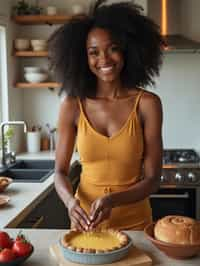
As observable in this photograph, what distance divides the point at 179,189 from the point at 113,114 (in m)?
1.74

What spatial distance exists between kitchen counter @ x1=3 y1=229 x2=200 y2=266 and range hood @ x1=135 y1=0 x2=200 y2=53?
87.8 inches

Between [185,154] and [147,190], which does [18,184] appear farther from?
[185,154]

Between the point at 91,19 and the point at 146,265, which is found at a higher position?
the point at 91,19

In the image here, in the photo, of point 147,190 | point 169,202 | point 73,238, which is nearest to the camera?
point 73,238

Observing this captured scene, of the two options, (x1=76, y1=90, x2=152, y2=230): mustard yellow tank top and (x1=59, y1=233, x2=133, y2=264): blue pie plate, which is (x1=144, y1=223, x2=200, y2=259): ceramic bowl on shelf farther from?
(x1=76, y1=90, x2=152, y2=230): mustard yellow tank top

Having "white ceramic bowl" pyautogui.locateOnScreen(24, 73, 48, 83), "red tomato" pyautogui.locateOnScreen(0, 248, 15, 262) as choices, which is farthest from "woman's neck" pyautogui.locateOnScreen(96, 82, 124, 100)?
"white ceramic bowl" pyautogui.locateOnScreen(24, 73, 48, 83)

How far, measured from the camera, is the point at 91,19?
1.81m

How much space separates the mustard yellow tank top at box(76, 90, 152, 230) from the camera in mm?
1671

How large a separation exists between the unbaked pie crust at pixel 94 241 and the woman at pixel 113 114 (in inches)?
6.7

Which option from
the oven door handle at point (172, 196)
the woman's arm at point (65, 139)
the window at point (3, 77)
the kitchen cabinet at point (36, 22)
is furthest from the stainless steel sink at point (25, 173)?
the woman's arm at point (65, 139)

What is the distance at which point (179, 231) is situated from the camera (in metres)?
1.30

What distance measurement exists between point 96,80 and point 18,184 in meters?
0.93

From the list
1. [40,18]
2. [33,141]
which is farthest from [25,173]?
[40,18]

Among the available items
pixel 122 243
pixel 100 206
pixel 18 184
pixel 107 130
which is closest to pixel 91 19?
pixel 107 130
